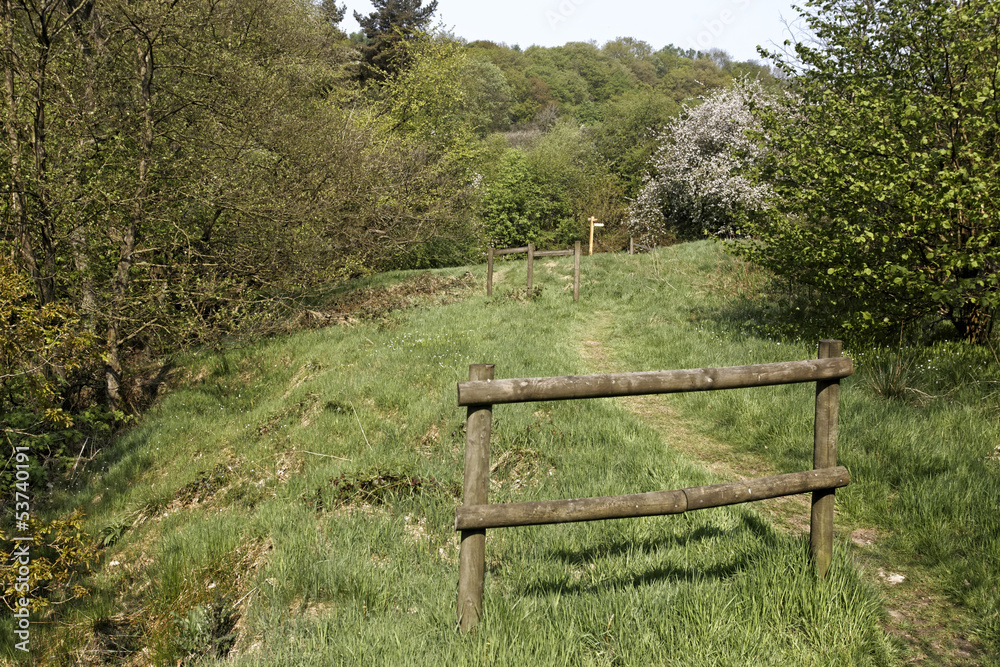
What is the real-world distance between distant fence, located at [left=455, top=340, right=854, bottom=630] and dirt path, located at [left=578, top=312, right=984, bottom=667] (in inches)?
22.8

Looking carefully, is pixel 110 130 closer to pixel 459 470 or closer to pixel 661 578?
pixel 459 470

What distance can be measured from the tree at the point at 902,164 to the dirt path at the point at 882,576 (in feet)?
10.3

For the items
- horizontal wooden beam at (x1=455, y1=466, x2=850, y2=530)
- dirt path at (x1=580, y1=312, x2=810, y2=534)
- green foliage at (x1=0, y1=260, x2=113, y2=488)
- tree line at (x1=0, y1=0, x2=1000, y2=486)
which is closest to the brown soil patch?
tree line at (x1=0, y1=0, x2=1000, y2=486)

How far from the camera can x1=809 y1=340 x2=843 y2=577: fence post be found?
12.1ft

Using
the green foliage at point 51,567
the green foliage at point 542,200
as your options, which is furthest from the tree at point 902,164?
the green foliage at point 542,200

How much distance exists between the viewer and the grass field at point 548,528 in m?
3.29

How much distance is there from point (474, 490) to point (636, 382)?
1079 mm

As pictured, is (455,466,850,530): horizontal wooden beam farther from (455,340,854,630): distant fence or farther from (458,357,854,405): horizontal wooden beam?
(458,357,854,405): horizontal wooden beam

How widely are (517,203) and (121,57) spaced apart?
32.3 metres

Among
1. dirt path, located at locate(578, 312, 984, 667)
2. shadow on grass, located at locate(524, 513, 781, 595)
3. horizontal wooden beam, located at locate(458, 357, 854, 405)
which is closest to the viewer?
horizontal wooden beam, located at locate(458, 357, 854, 405)

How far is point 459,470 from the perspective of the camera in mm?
5762

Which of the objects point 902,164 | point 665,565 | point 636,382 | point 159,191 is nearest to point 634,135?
point 159,191

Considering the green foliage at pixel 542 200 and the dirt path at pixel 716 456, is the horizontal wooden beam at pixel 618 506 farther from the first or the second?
the green foliage at pixel 542 200

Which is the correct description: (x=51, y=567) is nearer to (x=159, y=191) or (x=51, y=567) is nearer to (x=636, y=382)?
(x=636, y=382)
